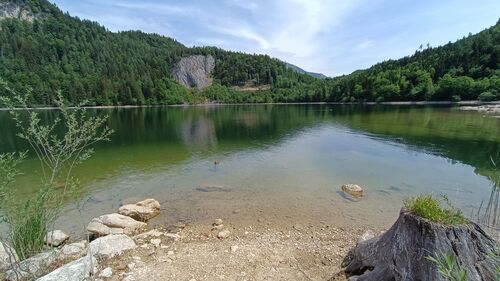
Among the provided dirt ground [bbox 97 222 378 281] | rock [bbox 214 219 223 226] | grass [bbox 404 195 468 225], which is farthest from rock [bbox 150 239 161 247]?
grass [bbox 404 195 468 225]

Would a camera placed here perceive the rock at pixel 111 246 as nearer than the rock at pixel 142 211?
Yes

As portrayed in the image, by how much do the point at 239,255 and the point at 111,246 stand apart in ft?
14.3

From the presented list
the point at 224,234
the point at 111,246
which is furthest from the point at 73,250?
the point at 224,234

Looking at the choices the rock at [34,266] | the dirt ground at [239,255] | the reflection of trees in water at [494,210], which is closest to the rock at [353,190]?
the dirt ground at [239,255]

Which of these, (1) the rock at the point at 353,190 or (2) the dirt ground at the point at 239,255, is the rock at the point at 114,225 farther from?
(1) the rock at the point at 353,190

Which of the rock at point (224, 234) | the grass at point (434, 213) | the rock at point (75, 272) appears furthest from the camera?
the rock at point (224, 234)

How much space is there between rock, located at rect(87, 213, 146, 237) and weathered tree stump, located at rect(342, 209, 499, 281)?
35.6 ft

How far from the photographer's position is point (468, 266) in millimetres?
4941

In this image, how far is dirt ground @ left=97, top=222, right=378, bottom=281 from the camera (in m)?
7.95

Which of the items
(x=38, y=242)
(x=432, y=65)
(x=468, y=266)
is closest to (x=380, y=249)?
(x=468, y=266)

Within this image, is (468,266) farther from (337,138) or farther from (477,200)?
(337,138)

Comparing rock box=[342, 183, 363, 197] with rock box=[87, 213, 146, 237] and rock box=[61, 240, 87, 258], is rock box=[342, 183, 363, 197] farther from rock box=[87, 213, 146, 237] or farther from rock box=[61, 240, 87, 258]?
rock box=[61, 240, 87, 258]

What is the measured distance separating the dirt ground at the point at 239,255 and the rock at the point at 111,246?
34 centimetres

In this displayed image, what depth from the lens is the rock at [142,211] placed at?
14.0 metres
